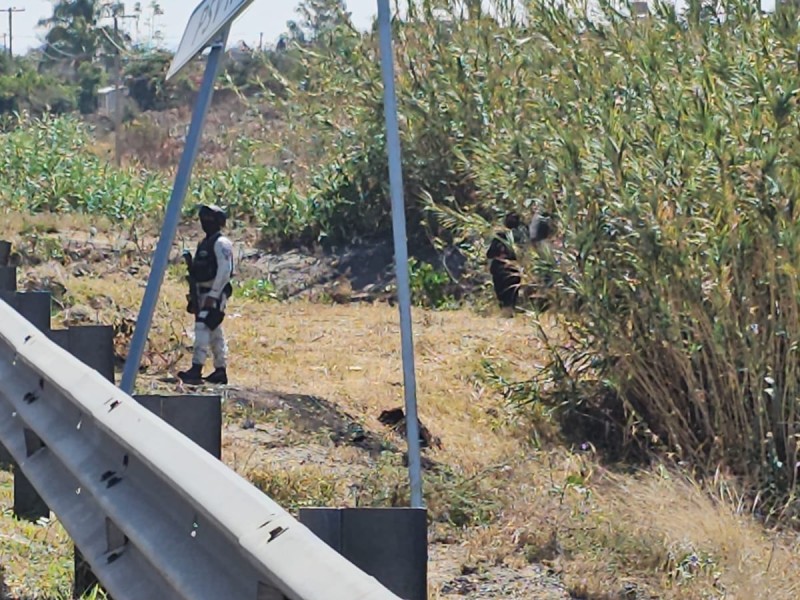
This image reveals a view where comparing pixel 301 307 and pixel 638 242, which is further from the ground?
pixel 638 242

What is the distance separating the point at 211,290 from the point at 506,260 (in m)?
2.73

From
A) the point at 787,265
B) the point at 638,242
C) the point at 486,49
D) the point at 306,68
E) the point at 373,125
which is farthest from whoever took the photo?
the point at 306,68

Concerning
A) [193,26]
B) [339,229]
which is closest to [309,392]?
[193,26]

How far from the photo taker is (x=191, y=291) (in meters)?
10.9

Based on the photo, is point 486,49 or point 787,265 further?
point 486,49

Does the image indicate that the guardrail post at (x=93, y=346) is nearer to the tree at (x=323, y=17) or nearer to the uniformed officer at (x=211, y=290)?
the uniformed officer at (x=211, y=290)

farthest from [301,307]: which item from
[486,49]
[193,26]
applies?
[193,26]

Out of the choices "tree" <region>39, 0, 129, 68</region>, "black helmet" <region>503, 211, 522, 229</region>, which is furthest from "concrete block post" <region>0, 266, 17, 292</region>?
"tree" <region>39, 0, 129, 68</region>

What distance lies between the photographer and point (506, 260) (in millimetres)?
12188

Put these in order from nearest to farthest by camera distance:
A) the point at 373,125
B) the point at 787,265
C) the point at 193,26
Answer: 1. the point at 193,26
2. the point at 787,265
3. the point at 373,125

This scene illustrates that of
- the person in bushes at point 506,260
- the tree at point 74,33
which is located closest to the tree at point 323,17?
the person in bushes at point 506,260

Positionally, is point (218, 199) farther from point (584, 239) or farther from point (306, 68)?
point (584, 239)

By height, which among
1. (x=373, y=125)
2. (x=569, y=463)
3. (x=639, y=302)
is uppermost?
(x=373, y=125)

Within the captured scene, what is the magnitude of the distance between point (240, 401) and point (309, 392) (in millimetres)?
1260
